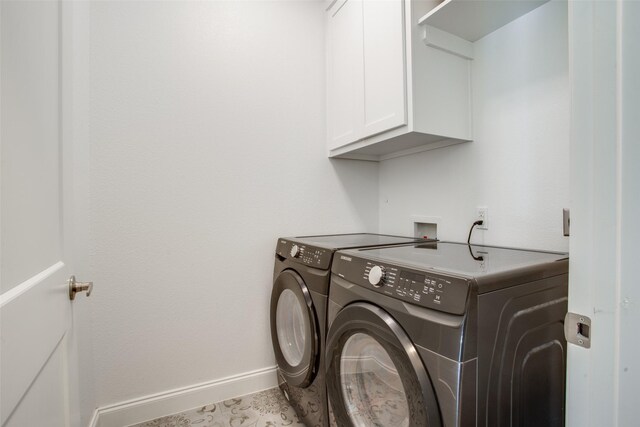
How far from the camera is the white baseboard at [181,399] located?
1503mm

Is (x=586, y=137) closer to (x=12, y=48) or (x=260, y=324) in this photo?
(x=12, y=48)

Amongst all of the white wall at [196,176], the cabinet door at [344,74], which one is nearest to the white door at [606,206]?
the cabinet door at [344,74]

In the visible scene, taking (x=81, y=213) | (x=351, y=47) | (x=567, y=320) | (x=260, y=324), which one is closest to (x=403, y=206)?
(x=351, y=47)

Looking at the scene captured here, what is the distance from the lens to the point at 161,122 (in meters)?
1.64

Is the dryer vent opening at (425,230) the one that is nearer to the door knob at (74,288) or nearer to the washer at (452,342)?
the washer at (452,342)

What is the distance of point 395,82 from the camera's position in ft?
4.73

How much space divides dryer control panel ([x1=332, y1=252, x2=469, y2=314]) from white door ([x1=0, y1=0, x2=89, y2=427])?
0.82 meters

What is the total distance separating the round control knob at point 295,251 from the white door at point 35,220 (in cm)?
90

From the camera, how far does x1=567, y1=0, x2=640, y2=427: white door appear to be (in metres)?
0.47

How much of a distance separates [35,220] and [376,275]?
0.88m

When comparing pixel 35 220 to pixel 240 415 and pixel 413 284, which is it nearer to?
pixel 413 284

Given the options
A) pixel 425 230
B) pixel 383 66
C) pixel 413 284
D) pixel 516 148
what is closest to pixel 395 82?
pixel 383 66

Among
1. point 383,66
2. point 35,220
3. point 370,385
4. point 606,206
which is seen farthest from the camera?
point 383,66

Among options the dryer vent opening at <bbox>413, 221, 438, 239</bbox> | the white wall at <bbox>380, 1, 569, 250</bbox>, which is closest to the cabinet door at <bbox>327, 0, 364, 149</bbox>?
the white wall at <bbox>380, 1, 569, 250</bbox>
